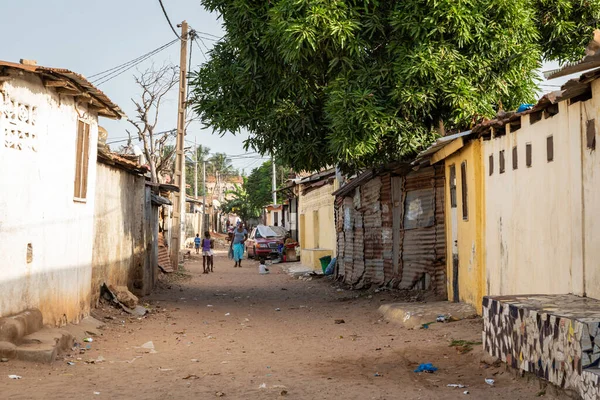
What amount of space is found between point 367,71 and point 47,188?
6554 millimetres

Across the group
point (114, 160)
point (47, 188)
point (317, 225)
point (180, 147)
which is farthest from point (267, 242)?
point (47, 188)

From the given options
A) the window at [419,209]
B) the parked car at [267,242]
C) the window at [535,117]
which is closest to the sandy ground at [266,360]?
the window at [419,209]

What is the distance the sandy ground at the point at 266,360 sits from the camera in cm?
757

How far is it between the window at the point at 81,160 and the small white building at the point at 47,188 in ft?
0.05

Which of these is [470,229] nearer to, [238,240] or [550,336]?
[550,336]

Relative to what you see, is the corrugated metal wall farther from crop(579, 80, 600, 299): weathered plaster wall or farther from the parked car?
the parked car

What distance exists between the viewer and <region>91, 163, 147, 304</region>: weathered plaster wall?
14102mm

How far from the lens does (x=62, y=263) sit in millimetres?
11469

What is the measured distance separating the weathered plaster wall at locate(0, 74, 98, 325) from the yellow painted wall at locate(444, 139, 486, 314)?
6.27 metres

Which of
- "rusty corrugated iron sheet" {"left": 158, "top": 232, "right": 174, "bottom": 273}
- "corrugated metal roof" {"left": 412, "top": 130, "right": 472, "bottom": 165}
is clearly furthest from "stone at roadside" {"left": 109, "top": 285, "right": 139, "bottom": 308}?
"rusty corrugated iron sheet" {"left": 158, "top": 232, "right": 174, "bottom": 273}

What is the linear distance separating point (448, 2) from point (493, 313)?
744 centimetres

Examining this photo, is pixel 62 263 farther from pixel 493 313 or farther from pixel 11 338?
pixel 493 313

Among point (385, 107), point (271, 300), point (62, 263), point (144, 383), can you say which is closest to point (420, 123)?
point (385, 107)

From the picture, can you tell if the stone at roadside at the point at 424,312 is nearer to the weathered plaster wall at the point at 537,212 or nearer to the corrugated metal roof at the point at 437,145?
the weathered plaster wall at the point at 537,212
